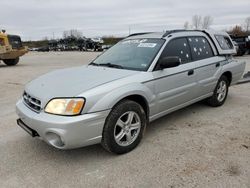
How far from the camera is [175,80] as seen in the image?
3998 mm

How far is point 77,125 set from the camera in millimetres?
2863

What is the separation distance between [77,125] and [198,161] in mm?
1526

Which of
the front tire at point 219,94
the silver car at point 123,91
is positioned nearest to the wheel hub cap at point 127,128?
the silver car at point 123,91

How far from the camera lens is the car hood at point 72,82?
3.10 m

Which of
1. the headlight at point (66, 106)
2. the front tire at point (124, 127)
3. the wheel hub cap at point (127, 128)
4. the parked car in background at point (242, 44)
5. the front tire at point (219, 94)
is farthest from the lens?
the parked car in background at point (242, 44)

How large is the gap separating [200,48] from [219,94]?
1.17m

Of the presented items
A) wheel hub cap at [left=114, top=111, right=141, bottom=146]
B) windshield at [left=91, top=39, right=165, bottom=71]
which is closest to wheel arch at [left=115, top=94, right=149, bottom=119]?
wheel hub cap at [left=114, top=111, right=141, bottom=146]

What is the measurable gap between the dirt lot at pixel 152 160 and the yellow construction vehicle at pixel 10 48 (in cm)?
1202

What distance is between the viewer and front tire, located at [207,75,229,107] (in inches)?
205

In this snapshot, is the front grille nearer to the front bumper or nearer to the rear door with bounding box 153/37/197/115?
the front bumper

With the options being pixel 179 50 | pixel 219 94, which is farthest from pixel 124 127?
pixel 219 94

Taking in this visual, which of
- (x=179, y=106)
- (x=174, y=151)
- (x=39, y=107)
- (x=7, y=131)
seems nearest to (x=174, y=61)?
(x=179, y=106)

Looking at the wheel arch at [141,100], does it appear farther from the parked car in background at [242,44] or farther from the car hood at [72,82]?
the parked car in background at [242,44]

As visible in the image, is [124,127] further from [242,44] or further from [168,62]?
[242,44]
